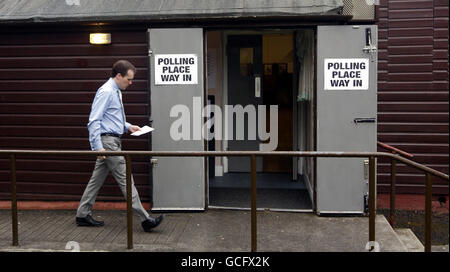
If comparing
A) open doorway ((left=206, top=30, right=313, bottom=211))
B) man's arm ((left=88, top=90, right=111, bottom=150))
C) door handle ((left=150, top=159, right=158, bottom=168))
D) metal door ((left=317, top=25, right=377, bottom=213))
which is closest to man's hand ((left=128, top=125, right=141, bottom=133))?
man's arm ((left=88, top=90, right=111, bottom=150))

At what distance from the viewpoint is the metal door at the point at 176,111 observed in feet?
20.1

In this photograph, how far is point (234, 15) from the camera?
611cm

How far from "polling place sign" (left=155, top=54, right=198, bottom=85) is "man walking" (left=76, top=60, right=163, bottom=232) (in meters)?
0.74

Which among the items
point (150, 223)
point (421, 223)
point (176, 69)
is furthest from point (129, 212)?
point (421, 223)

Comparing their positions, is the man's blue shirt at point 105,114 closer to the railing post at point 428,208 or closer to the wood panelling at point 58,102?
the wood panelling at point 58,102

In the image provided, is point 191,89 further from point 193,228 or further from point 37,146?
point 37,146

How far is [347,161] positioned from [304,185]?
5.80 feet

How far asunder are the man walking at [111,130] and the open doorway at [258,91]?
2.66 m

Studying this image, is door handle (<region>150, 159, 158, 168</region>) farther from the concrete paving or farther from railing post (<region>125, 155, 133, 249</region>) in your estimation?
railing post (<region>125, 155, 133, 249</region>)

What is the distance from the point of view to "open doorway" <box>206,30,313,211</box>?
8242mm

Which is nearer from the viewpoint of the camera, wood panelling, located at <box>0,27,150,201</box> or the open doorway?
wood panelling, located at <box>0,27,150,201</box>
